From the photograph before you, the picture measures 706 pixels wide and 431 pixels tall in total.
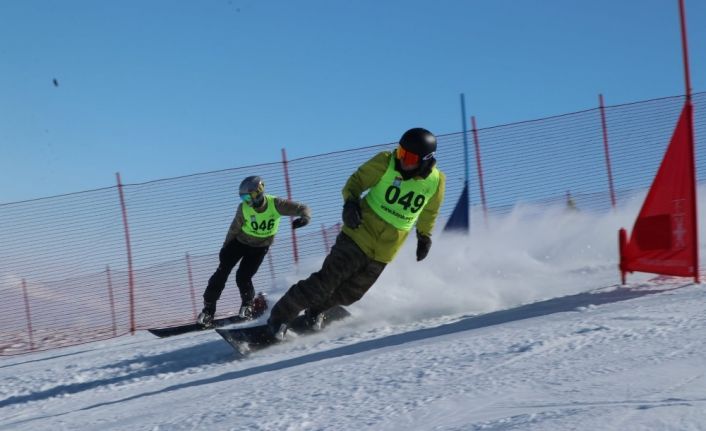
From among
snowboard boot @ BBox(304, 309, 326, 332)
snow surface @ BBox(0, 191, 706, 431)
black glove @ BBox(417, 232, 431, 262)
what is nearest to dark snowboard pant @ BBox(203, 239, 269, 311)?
snow surface @ BBox(0, 191, 706, 431)

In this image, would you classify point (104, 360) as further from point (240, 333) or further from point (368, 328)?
Result: point (368, 328)

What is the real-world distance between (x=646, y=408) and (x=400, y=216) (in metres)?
2.85

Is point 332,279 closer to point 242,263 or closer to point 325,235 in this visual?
point 242,263

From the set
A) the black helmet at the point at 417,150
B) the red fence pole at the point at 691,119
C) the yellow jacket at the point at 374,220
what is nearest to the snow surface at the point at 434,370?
the red fence pole at the point at 691,119

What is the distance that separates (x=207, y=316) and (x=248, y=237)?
0.98 meters

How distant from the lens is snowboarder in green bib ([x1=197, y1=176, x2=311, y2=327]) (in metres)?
7.60

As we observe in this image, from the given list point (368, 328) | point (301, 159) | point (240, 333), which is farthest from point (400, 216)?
point (301, 159)

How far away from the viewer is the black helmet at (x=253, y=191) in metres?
7.55

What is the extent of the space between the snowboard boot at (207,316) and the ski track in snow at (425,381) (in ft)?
6.29

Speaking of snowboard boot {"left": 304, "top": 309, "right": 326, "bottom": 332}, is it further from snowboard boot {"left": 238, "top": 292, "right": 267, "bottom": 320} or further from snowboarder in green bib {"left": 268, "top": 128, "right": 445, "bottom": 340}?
snowboard boot {"left": 238, "top": 292, "right": 267, "bottom": 320}

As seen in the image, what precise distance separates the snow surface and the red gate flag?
197 mm

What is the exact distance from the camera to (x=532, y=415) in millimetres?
2709

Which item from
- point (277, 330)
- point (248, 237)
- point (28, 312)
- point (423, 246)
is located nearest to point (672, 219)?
point (423, 246)

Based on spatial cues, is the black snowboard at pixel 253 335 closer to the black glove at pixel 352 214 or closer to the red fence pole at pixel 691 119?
the black glove at pixel 352 214
